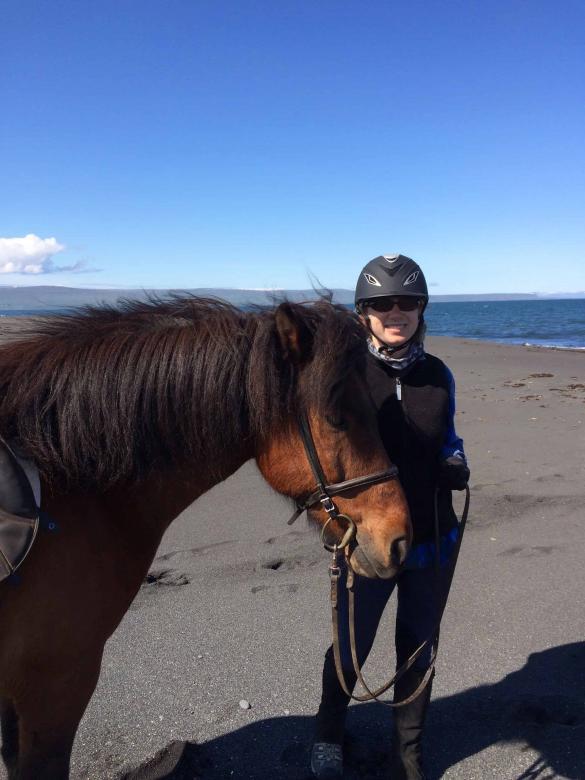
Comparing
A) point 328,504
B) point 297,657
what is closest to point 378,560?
point 328,504

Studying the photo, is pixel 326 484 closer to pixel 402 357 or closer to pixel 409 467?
pixel 409 467

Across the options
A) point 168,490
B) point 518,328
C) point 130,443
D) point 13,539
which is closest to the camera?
point 13,539

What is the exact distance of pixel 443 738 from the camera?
2.97 meters

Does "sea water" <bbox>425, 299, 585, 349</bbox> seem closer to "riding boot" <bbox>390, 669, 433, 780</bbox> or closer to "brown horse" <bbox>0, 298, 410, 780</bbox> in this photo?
"brown horse" <bbox>0, 298, 410, 780</bbox>

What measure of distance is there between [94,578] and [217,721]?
5.18ft

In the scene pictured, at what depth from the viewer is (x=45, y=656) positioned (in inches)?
74.3

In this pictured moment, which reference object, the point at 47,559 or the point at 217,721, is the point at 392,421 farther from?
the point at 217,721

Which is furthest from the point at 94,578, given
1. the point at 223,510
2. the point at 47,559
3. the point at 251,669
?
the point at 223,510

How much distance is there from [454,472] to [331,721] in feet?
4.53

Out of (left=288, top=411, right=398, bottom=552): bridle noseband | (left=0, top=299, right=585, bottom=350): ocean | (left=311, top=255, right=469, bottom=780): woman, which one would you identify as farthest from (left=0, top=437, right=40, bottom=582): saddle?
(left=311, top=255, right=469, bottom=780): woman

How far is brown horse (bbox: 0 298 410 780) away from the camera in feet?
6.26

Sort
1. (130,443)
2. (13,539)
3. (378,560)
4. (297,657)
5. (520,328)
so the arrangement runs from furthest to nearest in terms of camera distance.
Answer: (520,328) → (297,657) → (378,560) → (130,443) → (13,539)

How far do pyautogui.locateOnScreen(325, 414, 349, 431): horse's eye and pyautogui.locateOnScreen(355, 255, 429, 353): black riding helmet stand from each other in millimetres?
766

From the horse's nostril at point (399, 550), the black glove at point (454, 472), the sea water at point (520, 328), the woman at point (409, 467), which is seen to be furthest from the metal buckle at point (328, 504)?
the sea water at point (520, 328)
